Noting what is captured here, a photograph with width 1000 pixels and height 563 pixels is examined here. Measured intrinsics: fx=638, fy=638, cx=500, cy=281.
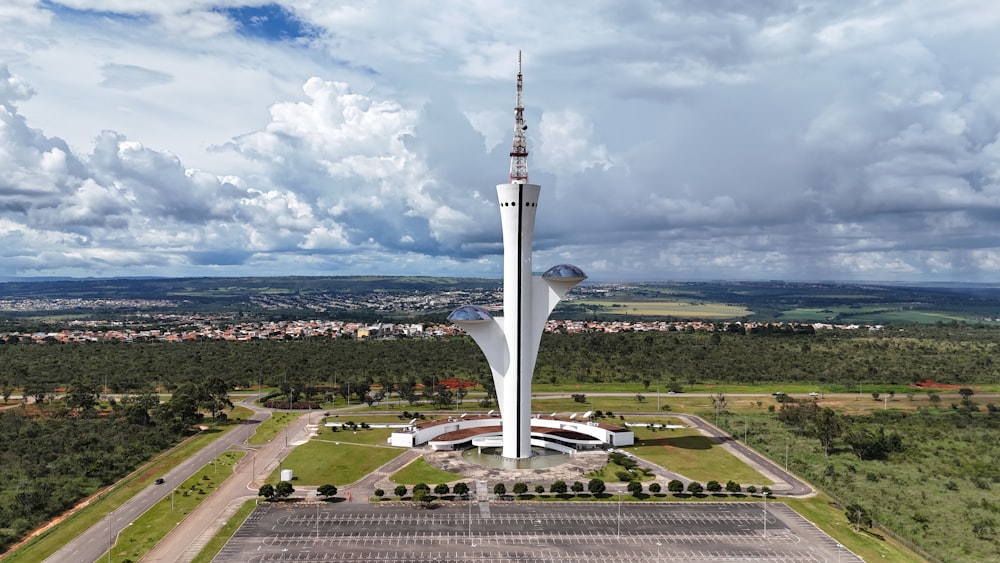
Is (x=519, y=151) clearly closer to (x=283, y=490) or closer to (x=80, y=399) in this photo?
(x=283, y=490)

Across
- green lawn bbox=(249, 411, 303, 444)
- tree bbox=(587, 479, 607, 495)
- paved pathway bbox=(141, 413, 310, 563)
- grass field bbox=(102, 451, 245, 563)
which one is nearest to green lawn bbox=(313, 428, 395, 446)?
paved pathway bbox=(141, 413, 310, 563)

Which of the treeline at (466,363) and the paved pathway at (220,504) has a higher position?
the treeline at (466,363)

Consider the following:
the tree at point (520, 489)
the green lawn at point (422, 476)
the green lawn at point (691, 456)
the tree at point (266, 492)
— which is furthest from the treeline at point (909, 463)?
the tree at point (266, 492)

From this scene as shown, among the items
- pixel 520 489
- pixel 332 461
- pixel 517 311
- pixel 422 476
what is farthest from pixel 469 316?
pixel 332 461

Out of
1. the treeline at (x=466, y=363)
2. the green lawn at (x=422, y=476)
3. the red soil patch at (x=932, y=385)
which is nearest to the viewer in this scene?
the green lawn at (x=422, y=476)

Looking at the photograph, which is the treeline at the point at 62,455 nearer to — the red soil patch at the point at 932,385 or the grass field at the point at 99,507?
the grass field at the point at 99,507

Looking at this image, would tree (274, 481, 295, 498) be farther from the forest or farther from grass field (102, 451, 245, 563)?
the forest

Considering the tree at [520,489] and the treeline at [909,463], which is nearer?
the treeline at [909,463]

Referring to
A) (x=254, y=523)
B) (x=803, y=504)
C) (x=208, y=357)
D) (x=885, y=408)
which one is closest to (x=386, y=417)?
(x=254, y=523)
